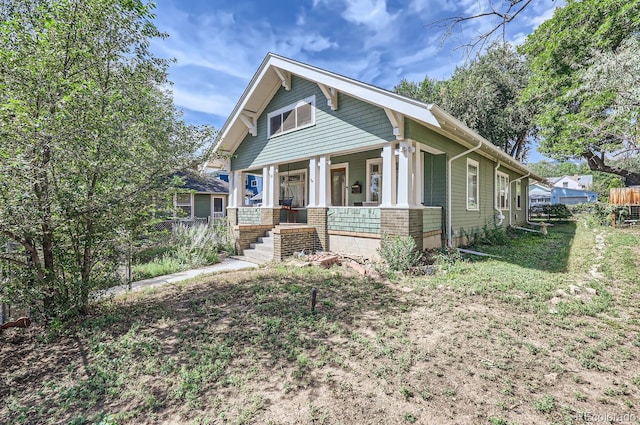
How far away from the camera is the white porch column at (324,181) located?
28.2 ft

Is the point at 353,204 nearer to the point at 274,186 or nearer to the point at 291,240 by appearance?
the point at 274,186

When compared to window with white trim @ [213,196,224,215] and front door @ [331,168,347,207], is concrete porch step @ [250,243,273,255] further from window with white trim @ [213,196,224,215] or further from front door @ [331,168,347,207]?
window with white trim @ [213,196,224,215]

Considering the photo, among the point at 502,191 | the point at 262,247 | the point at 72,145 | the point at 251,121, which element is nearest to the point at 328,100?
the point at 251,121

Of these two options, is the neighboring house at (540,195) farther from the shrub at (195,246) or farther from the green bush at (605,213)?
the shrub at (195,246)

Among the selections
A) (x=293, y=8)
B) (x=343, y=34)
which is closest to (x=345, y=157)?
(x=343, y=34)

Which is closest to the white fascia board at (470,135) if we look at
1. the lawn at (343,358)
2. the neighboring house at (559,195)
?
the lawn at (343,358)

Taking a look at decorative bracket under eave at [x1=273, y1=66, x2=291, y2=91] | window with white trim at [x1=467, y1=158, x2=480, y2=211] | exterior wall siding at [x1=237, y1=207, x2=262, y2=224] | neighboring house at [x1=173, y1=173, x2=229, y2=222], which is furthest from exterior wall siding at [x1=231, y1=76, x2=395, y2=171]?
neighboring house at [x1=173, y1=173, x2=229, y2=222]

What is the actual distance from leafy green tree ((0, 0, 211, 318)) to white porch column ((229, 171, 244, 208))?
23.6 ft

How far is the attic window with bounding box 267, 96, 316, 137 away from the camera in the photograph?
8992mm

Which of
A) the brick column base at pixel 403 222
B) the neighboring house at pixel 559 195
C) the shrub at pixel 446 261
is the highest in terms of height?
the neighboring house at pixel 559 195

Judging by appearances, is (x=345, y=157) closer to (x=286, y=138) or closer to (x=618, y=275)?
(x=286, y=138)

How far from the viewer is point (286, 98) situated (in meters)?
9.85

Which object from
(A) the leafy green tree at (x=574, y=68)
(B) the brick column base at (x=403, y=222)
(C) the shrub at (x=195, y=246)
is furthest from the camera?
(A) the leafy green tree at (x=574, y=68)

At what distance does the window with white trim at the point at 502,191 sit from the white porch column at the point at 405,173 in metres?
7.97
